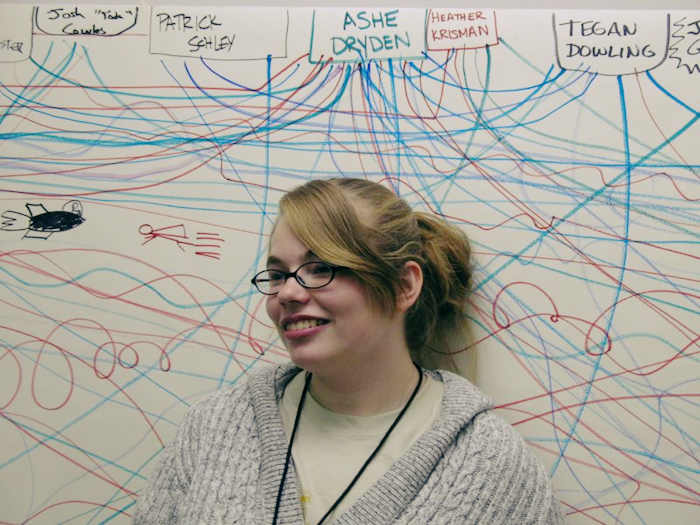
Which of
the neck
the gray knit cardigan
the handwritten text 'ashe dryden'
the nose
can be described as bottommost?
the gray knit cardigan

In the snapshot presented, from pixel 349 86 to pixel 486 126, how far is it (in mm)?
253

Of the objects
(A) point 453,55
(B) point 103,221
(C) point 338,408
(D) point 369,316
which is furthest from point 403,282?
(B) point 103,221

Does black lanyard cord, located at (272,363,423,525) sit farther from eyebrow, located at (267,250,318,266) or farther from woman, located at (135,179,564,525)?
eyebrow, located at (267,250,318,266)

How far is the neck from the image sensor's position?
843 millimetres

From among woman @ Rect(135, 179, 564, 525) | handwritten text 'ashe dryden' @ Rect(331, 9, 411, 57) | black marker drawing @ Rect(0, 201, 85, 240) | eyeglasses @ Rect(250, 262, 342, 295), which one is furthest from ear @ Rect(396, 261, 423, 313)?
black marker drawing @ Rect(0, 201, 85, 240)

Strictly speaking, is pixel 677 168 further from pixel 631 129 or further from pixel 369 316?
pixel 369 316

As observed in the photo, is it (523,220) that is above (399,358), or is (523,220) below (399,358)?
above

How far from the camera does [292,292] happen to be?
79 centimetres

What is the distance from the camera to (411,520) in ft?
2.44

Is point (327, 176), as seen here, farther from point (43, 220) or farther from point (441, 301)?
point (43, 220)

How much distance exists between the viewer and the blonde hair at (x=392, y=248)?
0.79 m

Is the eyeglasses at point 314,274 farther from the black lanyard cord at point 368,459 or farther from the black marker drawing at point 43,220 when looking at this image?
the black marker drawing at point 43,220

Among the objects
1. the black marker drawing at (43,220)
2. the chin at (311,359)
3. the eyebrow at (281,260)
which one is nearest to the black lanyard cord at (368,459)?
the chin at (311,359)

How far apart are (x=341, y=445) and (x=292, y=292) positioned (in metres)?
0.24
